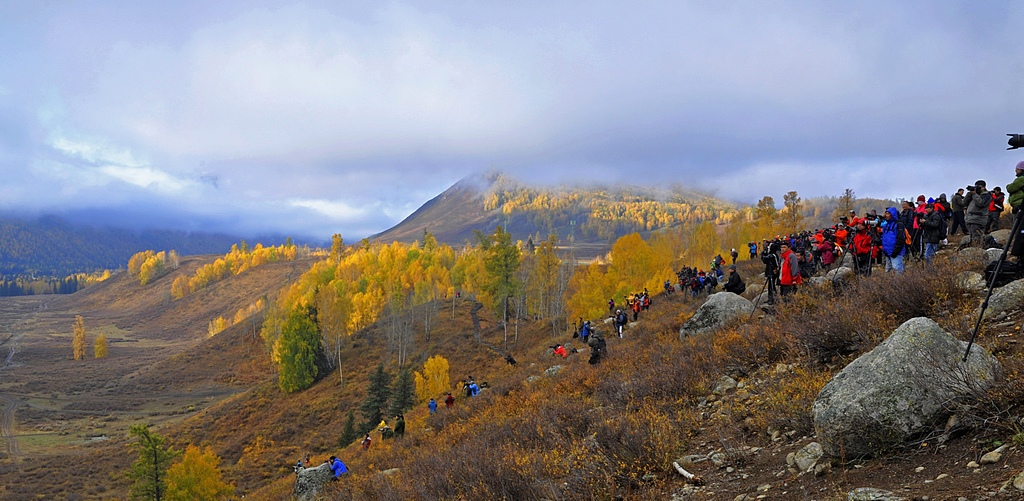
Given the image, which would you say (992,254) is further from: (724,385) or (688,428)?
(688,428)

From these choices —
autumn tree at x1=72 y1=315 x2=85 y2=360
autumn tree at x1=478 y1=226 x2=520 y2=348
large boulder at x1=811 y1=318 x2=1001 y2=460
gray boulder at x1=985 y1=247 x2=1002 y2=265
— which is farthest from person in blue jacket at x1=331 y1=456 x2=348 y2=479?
autumn tree at x1=72 y1=315 x2=85 y2=360

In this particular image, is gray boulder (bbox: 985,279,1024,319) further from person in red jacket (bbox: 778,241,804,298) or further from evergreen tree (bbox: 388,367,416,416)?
evergreen tree (bbox: 388,367,416,416)

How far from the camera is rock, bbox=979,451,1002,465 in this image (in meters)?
3.69

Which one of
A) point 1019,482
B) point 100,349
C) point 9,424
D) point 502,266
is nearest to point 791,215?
point 502,266

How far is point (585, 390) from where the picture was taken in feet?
40.3

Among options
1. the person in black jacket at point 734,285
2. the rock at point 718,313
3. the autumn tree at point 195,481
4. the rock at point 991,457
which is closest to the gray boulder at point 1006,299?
the rock at point 991,457

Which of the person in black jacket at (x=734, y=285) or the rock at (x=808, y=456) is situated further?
the person in black jacket at (x=734, y=285)

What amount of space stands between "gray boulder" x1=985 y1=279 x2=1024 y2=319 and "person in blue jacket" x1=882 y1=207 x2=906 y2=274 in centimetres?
508

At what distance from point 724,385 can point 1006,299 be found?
3928 millimetres

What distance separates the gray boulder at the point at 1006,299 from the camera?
6703 mm

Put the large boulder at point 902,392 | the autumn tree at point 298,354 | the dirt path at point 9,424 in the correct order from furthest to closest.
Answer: the autumn tree at point 298,354 → the dirt path at point 9,424 → the large boulder at point 902,392

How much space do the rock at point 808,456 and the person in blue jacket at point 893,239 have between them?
356 inches

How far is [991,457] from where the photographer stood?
371 centimetres

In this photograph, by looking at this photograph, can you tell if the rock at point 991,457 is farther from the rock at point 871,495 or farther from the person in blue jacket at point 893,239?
the person in blue jacket at point 893,239
